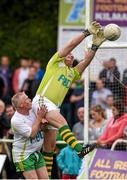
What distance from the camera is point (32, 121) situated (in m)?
17.0

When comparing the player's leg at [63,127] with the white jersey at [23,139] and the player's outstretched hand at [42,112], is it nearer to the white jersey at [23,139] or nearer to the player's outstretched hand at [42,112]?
the player's outstretched hand at [42,112]

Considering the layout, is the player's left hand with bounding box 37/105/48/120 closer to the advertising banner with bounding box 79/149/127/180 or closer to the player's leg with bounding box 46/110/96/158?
the player's leg with bounding box 46/110/96/158

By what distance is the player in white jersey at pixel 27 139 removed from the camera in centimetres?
1680

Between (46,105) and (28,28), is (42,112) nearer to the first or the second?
(46,105)

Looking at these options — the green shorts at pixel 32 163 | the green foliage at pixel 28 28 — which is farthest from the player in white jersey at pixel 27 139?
the green foliage at pixel 28 28

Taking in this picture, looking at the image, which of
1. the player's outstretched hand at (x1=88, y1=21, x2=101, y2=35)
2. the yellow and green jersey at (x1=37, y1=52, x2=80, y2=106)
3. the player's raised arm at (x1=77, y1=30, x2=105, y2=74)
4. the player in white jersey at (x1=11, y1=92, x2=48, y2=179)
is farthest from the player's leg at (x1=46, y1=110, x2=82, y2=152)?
the player's outstretched hand at (x1=88, y1=21, x2=101, y2=35)

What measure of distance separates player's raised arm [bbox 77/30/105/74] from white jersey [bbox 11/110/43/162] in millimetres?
1079

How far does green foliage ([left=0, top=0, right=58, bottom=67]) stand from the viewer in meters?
30.0

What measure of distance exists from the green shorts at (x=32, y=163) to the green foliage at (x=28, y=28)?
1237 cm

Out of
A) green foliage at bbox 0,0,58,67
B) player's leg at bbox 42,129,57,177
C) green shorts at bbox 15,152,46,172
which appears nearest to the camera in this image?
green shorts at bbox 15,152,46,172

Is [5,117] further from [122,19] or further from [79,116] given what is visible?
[122,19]

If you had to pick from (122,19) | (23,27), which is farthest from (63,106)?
(23,27)

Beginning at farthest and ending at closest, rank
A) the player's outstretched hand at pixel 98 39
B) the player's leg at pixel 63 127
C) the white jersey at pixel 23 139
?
1. the white jersey at pixel 23 139
2. the player's outstretched hand at pixel 98 39
3. the player's leg at pixel 63 127

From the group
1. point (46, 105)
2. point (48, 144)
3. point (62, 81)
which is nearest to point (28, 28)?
point (48, 144)
